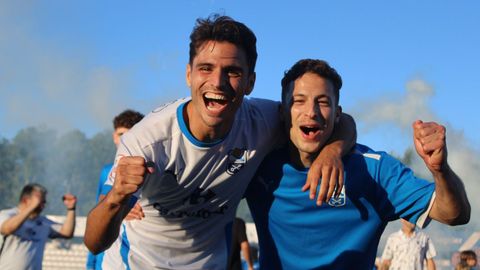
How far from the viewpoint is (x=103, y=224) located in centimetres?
464

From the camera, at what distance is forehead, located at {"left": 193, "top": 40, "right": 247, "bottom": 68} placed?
5.14 m

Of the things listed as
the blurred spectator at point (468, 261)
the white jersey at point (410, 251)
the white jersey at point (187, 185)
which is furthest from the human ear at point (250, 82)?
the blurred spectator at point (468, 261)

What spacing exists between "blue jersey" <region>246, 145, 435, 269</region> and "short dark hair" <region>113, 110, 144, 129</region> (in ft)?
11.4

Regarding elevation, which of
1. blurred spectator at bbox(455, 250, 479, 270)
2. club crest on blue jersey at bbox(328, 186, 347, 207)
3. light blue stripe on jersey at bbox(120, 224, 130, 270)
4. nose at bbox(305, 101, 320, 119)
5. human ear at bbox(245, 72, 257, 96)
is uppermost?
human ear at bbox(245, 72, 257, 96)

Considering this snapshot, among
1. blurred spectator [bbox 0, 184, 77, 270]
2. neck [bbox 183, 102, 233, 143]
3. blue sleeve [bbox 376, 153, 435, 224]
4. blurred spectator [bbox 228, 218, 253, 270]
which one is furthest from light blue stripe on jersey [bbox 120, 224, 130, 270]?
blurred spectator [bbox 0, 184, 77, 270]

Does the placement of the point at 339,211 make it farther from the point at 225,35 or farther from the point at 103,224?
the point at 103,224

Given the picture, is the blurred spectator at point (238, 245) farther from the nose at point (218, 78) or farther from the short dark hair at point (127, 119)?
the nose at point (218, 78)

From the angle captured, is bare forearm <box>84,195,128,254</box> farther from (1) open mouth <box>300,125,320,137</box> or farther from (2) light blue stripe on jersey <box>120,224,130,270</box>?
(1) open mouth <box>300,125,320,137</box>

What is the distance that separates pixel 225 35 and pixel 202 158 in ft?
2.63

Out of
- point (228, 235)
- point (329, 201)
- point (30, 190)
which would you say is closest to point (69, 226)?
point (30, 190)

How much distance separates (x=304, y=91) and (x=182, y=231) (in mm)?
1257

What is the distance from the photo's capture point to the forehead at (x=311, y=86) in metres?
5.43

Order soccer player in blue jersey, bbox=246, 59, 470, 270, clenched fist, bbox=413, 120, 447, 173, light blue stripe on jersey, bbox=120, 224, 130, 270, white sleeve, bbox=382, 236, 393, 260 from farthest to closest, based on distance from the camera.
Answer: white sleeve, bbox=382, 236, 393, 260 → light blue stripe on jersey, bbox=120, 224, 130, 270 → soccer player in blue jersey, bbox=246, 59, 470, 270 → clenched fist, bbox=413, 120, 447, 173

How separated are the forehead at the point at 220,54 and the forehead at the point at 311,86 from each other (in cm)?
44
